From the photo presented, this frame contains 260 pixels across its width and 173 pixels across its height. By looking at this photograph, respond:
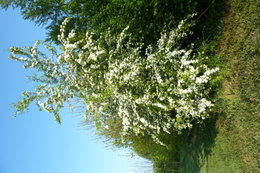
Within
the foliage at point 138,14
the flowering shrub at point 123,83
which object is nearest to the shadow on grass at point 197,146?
the flowering shrub at point 123,83

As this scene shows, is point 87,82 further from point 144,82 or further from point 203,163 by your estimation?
point 203,163

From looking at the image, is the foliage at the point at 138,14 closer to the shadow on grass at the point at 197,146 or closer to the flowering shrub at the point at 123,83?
the flowering shrub at the point at 123,83

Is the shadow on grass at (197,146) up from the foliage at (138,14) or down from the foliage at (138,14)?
down

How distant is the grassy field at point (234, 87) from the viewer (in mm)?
5535

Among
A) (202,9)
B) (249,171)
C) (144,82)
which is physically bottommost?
(249,171)

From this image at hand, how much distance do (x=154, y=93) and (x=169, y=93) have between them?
0.38 meters

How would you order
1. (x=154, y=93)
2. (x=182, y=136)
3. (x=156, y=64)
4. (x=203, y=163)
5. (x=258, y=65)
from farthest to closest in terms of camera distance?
1. (x=182, y=136)
2. (x=203, y=163)
3. (x=156, y=64)
4. (x=154, y=93)
5. (x=258, y=65)

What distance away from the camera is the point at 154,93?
578cm

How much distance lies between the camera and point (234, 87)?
20.1 feet

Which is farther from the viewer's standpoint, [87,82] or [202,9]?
[202,9]

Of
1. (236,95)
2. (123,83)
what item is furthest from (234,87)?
(123,83)

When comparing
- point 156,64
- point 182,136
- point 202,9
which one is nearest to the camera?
point 156,64

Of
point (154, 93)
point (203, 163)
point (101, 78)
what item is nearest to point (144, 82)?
point (154, 93)

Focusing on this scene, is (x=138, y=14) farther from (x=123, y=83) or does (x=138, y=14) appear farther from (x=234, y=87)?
(x=234, y=87)
